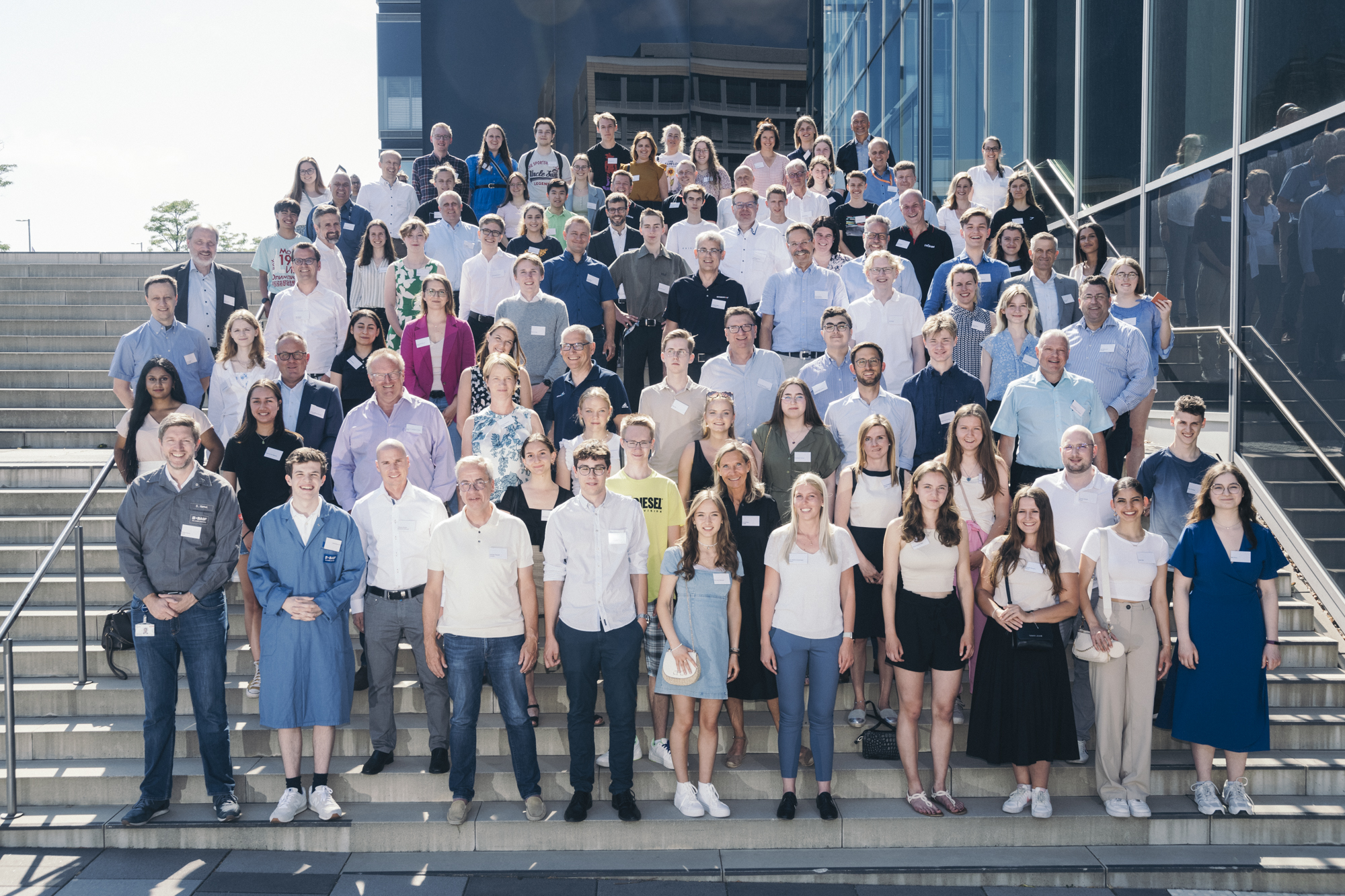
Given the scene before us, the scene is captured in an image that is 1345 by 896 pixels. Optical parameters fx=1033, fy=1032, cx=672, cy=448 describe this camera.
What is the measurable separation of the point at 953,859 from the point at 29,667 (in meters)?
5.74

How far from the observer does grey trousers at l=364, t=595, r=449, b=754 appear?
561 centimetres

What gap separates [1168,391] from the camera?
8133 millimetres

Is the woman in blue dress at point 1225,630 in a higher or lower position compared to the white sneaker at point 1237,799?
Result: higher

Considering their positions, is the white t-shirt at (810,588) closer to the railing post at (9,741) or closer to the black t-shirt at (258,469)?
the black t-shirt at (258,469)

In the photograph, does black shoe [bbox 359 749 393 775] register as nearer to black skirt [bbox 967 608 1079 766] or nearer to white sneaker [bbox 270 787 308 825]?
white sneaker [bbox 270 787 308 825]

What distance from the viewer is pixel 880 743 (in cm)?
581

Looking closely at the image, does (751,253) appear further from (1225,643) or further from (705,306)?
(1225,643)

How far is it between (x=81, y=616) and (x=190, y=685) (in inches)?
57.4

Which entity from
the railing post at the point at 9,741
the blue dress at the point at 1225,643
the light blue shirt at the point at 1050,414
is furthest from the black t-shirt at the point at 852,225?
the railing post at the point at 9,741

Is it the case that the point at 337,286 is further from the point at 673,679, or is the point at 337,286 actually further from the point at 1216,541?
the point at 1216,541

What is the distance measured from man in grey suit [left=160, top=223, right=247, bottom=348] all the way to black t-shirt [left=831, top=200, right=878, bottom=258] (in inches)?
220

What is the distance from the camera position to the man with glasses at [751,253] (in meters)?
8.98

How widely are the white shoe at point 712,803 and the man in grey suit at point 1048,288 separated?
13.8 feet

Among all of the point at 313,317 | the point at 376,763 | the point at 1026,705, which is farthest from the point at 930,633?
the point at 313,317
